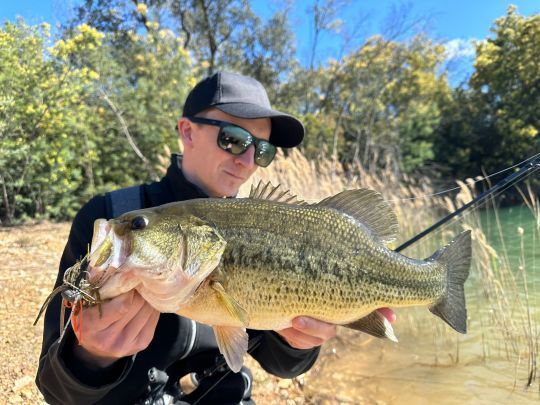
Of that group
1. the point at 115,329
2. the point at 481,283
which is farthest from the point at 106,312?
the point at 481,283

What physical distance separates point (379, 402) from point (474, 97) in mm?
31485

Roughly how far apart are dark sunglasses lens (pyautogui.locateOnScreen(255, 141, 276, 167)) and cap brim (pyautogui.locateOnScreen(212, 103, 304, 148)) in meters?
0.17

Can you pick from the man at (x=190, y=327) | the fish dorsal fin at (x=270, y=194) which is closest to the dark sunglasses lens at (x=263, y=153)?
the man at (x=190, y=327)

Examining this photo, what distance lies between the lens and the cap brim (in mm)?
2201

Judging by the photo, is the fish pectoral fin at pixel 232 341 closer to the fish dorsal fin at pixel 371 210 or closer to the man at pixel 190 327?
the man at pixel 190 327

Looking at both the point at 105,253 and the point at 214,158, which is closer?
the point at 105,253

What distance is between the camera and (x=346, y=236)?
1.66 meters

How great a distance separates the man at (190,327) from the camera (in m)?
1.46

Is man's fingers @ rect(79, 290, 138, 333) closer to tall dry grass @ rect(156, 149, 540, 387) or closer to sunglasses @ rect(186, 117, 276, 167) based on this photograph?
sunglasses @ rect(186, 117, 276, 167)

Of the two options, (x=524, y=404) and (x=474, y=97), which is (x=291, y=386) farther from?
(x=474, y=97)

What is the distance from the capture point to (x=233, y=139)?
225 cm

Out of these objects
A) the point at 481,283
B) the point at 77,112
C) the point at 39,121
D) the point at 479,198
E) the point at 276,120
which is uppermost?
the point at 77,112

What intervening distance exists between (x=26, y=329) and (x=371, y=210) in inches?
140

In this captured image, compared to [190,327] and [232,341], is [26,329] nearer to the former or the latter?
[190,327]
